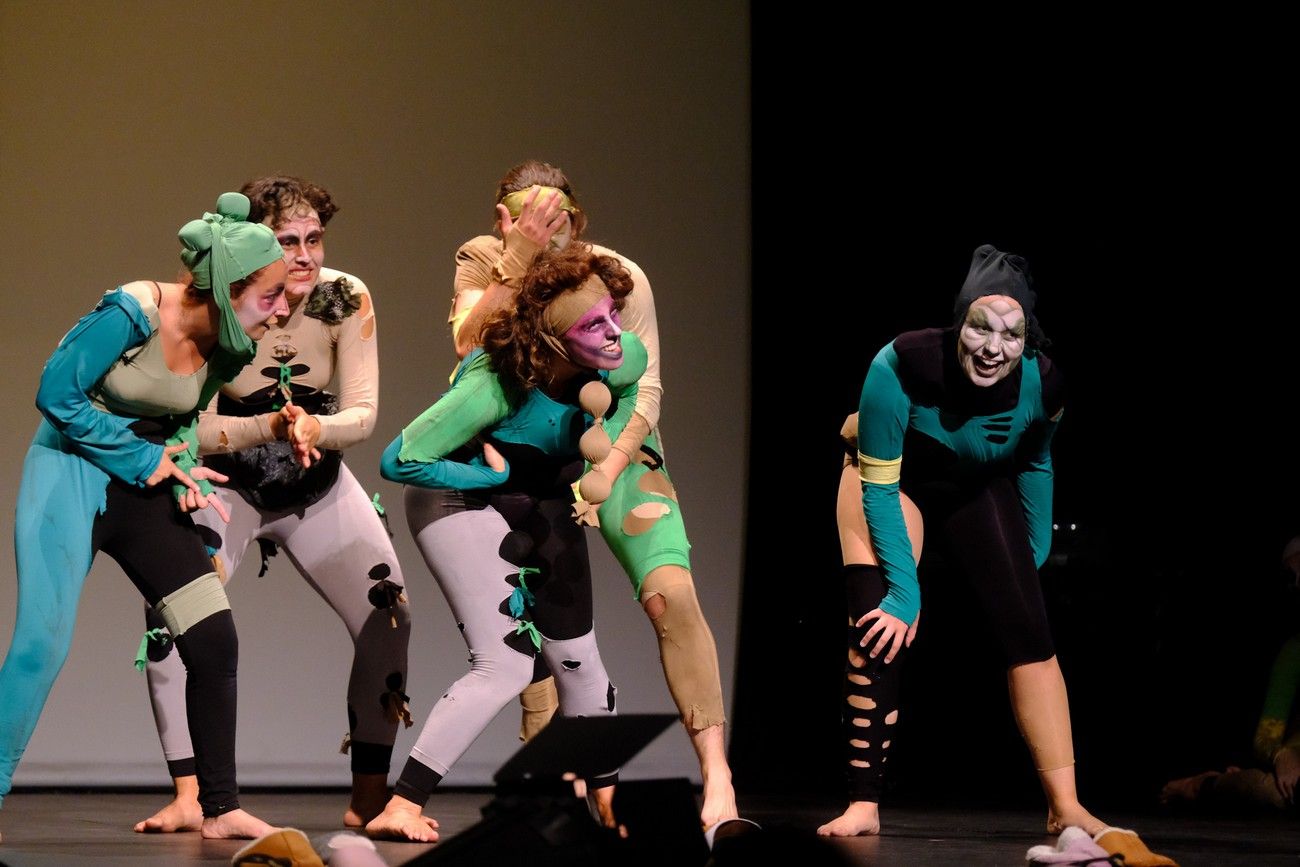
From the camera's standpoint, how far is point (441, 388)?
567cm

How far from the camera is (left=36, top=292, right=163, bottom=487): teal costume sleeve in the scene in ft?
10.9

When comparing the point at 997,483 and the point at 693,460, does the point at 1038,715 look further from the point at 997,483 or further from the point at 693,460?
the point at 693,460

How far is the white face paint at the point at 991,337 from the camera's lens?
3686 mm

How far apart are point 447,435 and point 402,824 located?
87 centimetres

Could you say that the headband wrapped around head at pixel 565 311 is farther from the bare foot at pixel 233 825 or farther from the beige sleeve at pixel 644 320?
the bare foot at pixel 233 825

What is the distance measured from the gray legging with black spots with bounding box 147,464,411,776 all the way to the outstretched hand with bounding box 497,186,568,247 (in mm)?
807

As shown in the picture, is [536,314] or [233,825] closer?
[233,825]

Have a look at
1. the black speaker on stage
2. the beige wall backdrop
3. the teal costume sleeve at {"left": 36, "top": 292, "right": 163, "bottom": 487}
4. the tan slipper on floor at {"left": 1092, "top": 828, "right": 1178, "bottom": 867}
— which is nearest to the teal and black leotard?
the tan slipper on floor at {"left": 1092, "top": 828, "right": 1178, "bottom": 867}

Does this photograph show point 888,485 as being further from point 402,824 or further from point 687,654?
point 402,824

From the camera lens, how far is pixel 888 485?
3.84 meters

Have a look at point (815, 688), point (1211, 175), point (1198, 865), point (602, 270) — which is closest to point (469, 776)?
point (815, 688)

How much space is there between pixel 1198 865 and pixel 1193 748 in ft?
7.22

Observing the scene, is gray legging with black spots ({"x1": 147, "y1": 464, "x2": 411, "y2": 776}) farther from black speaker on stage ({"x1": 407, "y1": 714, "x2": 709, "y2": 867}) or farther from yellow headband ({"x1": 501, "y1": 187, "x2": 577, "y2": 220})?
black speaker on stage ({"x1": 407, "y1": 714, "x2": 709, "y2": 867})

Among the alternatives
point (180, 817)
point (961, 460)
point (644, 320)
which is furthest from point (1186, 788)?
point (180, 817)
